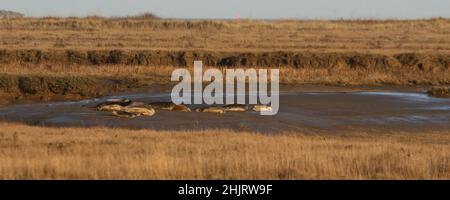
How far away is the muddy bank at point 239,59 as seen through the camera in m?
38.3

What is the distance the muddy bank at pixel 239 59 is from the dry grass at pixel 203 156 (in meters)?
18.8

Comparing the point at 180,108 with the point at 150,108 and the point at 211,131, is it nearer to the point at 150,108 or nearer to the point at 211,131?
the point at 150,108

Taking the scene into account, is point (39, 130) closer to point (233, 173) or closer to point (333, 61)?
point (233, 173)

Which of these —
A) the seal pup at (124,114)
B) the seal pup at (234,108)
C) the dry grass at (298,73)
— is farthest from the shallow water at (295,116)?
the dry grass at (298,73)

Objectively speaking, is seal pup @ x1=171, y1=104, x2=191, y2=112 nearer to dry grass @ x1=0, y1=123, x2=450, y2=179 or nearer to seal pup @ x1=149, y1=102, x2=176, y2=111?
seal pup @ x1=149, y1=102, x2=176, y2=111

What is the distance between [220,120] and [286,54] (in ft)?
55.1

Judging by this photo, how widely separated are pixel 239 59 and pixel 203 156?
23.9 metres

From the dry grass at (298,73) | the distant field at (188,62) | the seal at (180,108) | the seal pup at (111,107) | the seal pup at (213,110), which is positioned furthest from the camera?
the dry grass at (298,73)

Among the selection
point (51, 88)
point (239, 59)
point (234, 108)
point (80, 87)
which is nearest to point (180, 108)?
point (234, 108)

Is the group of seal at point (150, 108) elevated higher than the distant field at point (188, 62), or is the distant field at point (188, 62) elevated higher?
the distant field at point (188, 62)

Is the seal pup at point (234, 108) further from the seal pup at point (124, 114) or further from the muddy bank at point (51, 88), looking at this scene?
the muddy bank at point (51, 88)

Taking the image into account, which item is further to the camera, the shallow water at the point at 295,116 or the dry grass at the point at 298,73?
the dry grass at the point at 298,73

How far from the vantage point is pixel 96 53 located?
39344mm

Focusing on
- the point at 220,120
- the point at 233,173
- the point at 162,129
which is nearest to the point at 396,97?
the point at 220,120
